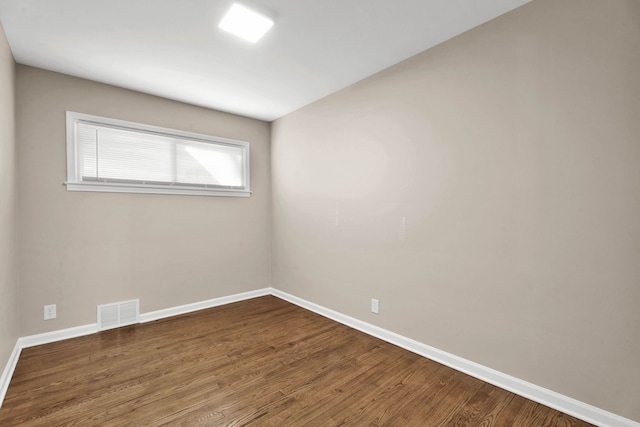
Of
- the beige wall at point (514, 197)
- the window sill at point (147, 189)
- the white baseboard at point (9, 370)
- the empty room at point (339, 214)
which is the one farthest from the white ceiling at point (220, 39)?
the white baseboard at point (9, 370)

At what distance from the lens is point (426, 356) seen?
2.44m

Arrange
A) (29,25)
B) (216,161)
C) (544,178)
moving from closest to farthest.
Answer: (544,178)
(29,25)
(216,161)

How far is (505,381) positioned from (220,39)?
323cm

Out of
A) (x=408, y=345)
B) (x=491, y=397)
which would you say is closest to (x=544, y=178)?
(x=491, y=397)

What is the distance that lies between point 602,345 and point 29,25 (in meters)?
4.23

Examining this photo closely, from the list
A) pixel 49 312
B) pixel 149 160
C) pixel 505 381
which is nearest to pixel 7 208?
pixel 49 312

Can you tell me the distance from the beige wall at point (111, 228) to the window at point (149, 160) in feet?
0.30

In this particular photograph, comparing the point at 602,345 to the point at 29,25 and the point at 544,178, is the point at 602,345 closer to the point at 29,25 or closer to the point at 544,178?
the point at 544,178

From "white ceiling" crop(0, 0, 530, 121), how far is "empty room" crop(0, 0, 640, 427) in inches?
0.8

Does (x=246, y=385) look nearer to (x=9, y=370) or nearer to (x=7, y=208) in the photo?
(x=9, y=370)

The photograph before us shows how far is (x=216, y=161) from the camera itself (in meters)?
3.85

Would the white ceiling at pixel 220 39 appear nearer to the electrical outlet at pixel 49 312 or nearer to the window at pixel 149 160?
the window at pixel 149 160

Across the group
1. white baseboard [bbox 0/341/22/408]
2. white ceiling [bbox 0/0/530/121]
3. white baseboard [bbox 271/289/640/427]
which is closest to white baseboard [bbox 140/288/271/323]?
white baseboard [bbox 0/341/22/408]

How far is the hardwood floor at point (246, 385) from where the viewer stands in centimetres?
173
